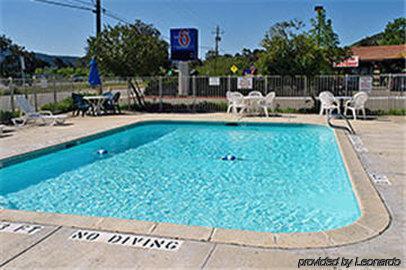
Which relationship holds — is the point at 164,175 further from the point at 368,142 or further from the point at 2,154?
the point at 368,142

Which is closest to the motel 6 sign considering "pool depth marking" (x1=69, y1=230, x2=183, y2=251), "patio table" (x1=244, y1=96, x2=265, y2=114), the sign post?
the sign post

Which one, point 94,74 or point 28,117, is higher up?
point 94,74

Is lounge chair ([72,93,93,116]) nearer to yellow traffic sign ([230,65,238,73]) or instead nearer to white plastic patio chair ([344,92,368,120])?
white plastic patio chair ([344,92,368,120])

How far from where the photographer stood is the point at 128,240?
12.0ft

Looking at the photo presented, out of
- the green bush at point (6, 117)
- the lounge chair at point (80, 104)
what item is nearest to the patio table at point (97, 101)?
the lounge chair at point (80, 104)

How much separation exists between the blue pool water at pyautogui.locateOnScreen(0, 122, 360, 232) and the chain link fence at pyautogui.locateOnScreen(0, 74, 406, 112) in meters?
5.40

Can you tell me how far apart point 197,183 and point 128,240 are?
3.40 meters

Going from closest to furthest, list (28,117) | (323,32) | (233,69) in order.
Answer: (28,117), (323,32), (233,69)

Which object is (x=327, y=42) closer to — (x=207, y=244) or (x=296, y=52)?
(x=296, y=52)

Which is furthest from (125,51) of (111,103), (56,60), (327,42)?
(56,60)

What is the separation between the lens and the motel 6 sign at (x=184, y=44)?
63.8 ft

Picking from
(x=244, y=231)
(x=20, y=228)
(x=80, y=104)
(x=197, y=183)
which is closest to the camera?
(x=244, y=231)

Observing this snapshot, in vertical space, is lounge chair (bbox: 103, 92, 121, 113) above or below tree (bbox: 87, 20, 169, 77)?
below

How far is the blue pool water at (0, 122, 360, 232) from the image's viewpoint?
17.8 ft
